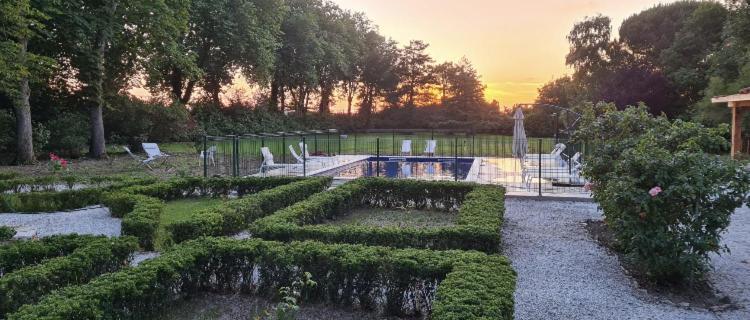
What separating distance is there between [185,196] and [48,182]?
2.69 metres

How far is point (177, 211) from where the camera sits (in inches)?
346

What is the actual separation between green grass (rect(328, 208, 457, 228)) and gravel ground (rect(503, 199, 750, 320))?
1.07 m

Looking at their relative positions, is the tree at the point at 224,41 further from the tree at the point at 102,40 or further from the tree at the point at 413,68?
the tree at the point at 413,68

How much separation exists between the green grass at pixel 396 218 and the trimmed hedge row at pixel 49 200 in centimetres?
453

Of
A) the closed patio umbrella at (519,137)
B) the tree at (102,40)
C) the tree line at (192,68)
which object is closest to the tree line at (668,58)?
the closed patio umbrella at (519,137)

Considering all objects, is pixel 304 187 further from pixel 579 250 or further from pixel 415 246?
pixel 579 250

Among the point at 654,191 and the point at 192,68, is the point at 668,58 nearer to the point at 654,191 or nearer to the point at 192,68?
the point at 192,68

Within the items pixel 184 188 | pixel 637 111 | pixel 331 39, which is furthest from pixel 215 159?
pixel 331 39

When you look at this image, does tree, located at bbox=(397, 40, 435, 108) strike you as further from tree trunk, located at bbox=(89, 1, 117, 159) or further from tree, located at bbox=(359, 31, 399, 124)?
tree trunk, located at bbox=(89, 1, 117, 159)

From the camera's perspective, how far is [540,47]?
1880cm

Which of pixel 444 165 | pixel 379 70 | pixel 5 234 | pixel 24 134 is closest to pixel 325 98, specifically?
pixel 379 70

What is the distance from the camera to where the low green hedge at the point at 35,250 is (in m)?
4.88

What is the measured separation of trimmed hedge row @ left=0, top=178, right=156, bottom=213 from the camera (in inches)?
346

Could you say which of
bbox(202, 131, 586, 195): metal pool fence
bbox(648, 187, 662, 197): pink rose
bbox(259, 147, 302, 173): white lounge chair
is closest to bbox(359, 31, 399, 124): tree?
bbox(202, 131, 586, 195): metal pool fence
